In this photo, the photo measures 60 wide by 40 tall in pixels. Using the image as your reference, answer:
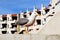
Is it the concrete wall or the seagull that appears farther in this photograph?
the seagull

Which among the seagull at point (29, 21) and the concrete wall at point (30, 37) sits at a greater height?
the seagull at point (29, 21)

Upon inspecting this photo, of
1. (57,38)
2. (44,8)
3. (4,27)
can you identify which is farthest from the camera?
(4,27)

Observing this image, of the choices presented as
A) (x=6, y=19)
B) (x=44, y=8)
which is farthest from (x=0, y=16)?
(x=44, y=8)

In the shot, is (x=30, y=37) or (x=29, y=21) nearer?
(x=30, y=37)

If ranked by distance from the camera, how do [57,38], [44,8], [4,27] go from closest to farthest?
[57,38]
[44,8]
[4,27]

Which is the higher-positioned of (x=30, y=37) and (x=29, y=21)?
(x=29, y=21)

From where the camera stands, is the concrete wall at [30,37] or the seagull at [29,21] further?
the seagull at [29,21]

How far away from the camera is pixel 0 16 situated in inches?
1718

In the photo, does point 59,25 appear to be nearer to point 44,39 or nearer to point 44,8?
point 44,39

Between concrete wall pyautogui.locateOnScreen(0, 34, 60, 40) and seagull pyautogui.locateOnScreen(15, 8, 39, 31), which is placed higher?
Answer: seagull pyautogui.locateOnScreen(15, 8, 39, 31)

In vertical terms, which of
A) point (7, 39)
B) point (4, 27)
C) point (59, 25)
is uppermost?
point (59, 25)

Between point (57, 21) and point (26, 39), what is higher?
point (57, 21)

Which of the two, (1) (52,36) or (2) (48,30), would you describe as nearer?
(1) (52,36)

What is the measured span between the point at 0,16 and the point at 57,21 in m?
38.6
